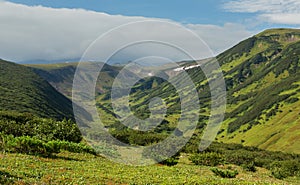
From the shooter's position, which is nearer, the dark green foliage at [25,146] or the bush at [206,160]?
the dark green foliage at [25,146]

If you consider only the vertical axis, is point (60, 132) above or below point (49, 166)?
below

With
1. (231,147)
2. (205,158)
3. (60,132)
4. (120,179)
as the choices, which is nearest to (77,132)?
(60,132)

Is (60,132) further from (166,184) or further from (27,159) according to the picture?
(166,184)

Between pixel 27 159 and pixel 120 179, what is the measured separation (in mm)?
10108

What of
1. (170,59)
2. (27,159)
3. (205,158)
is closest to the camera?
(170,59)

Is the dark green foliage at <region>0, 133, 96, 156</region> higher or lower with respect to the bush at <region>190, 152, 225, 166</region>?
higher

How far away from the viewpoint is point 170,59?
29703mm

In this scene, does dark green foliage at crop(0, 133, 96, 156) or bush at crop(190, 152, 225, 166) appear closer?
dark green foliage at crop(0, 133, 96, 156)

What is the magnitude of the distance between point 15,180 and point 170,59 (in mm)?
16006

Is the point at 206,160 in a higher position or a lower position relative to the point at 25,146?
lower

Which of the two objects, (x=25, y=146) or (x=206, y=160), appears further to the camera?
(x=206, y=160)

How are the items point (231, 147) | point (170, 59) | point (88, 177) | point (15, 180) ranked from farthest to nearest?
1. point (231, 147)
2. point (170, 59)
3. point (88, 177)
4. point (15, 180)

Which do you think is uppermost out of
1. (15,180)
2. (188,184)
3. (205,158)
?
(15,180)

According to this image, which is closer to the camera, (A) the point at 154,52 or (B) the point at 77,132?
(A) the point at 154,52
